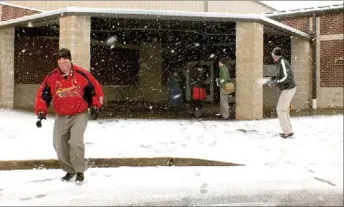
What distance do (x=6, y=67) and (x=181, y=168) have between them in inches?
447

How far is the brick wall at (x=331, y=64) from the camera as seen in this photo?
58.0 feet

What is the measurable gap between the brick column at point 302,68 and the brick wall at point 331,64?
0.54m

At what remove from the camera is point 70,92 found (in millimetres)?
5344

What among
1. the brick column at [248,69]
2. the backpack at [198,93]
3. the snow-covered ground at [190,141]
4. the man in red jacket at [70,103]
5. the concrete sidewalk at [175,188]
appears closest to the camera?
the concrete sidewalk at [175,188]

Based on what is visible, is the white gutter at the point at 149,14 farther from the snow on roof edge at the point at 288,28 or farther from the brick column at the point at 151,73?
the brick column at the point at 151,73

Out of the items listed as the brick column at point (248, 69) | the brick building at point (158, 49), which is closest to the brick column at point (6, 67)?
the brick building at point (158, 49)

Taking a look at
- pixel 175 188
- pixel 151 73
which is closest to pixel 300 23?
pixel 151 73

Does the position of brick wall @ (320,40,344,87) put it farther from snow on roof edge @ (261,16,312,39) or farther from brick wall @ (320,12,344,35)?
snow on roof edge @ (261,16,312,39)

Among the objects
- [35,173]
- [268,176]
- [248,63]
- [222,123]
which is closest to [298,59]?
[248,63]

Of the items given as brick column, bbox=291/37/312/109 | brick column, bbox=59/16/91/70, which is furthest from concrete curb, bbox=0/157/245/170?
brick column, bbox=291/37/312/109

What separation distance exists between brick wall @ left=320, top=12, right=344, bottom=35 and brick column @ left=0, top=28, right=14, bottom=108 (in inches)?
503

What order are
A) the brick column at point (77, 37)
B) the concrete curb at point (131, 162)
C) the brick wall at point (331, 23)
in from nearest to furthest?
1. the concrete curb at point (131, 162)
2. the brick column at point (77, 37)
3. the brick wall at point (331, 23)

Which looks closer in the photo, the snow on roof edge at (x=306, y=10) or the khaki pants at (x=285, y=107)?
the khaki pants at (x=285, y=107)

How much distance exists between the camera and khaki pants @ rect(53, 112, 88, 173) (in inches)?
212
